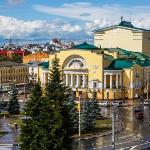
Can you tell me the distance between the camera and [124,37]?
11538 centimetres

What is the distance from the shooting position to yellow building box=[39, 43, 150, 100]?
98.1 meters

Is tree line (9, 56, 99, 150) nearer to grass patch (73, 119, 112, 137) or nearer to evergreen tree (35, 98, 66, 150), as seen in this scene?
evergreen tree (35, 98, 66, 150)

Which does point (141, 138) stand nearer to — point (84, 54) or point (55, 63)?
point (55, 63)

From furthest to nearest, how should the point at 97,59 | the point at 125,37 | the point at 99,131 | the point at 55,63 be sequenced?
the point at 125,37
the point at 97,59
the point at 99,131
the point at 55,63

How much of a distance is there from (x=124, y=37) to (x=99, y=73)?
1941 cm

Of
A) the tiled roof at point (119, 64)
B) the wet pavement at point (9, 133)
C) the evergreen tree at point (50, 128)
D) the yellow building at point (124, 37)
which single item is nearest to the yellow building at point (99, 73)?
the tiled roof at point (119, 64)

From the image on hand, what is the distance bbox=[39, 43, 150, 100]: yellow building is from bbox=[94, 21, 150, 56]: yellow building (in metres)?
12.8

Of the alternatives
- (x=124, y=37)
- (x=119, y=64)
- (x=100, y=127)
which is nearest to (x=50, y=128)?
(x=100, y=127)

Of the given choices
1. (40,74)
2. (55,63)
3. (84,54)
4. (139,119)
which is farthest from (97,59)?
(55,63)

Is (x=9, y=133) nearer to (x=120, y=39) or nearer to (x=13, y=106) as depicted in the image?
(x=13, y=106)

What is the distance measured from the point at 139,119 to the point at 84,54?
29347 millimetres

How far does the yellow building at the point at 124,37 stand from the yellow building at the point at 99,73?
12767mm

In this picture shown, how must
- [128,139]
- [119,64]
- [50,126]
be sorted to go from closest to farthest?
[50,126] < [128,139] < [119,64]

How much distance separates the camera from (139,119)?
71.6 meters
